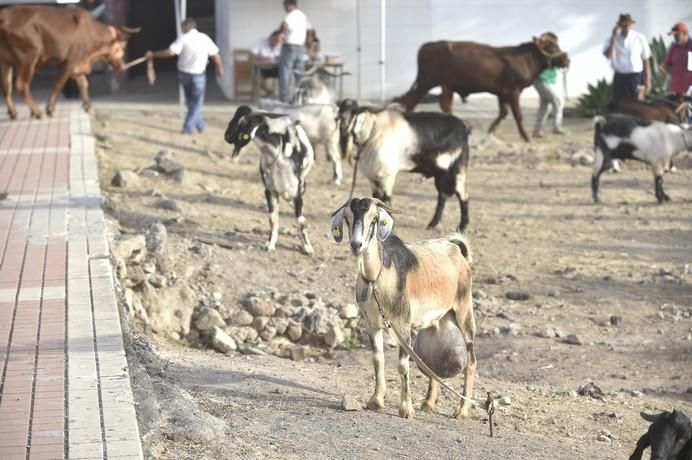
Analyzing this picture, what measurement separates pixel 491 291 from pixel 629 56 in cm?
794

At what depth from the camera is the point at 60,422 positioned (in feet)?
22.4

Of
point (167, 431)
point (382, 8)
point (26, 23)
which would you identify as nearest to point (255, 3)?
point (382, 8)

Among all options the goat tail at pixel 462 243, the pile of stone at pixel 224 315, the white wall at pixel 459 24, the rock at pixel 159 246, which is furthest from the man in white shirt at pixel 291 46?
the goat tail at pixel 462 243

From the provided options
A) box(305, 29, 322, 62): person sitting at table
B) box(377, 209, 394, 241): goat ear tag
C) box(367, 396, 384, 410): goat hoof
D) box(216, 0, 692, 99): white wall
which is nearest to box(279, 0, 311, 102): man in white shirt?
box(305, 29, 322, 62): person sitting at table

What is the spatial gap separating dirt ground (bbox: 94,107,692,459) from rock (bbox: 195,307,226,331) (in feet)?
2.20

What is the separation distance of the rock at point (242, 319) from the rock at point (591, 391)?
2969 mm

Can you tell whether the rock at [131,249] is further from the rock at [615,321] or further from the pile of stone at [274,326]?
the rock at [615,321]

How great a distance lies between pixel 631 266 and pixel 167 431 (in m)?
7.85

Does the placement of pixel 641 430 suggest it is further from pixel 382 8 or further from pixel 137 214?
pixel 382 8

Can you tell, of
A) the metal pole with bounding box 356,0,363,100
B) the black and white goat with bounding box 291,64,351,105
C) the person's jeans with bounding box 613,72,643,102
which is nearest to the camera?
the black and white goat with bounding box 291,64,351,105

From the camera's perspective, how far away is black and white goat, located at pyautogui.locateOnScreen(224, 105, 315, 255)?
504 inches

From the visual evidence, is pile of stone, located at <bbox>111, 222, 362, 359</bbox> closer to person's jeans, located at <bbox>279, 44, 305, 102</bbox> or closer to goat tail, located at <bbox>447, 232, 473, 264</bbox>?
goat tail, located at <bbox>447, 232, 473, 264</bbox>

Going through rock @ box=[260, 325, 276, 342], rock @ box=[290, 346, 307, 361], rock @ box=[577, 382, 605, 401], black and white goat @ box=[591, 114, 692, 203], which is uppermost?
black and white goat @ box=[591, 114, 692, 203]

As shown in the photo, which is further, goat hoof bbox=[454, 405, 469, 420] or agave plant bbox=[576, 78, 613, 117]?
agave plant bbox=[576, 78, 613, 117]
